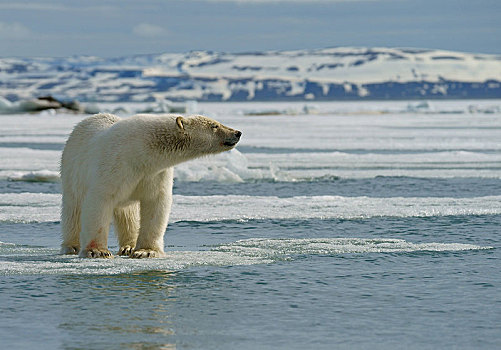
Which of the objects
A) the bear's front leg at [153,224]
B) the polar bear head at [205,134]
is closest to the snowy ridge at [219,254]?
the bear's front leg at [153,224]

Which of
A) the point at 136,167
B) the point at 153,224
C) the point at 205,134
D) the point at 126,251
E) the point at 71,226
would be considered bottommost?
the point at 126,251

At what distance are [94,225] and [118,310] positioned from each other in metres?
1.62

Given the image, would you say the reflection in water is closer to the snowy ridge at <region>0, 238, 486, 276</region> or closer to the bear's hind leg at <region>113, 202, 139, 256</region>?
the snowy ridge at <region>0, 238, 486, 276</region>

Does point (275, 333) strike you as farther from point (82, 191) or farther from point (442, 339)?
point (82, 191)

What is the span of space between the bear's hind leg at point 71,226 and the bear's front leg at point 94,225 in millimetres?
461

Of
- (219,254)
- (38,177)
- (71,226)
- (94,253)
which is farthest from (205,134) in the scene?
(38,177)

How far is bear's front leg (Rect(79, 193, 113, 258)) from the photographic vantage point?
657 centimetres

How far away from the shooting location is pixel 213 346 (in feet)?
14.2

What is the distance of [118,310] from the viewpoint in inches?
200

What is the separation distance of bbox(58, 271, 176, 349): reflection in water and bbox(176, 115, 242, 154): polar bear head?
1077 mm

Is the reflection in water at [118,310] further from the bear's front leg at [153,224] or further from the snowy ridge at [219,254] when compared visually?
the bear's front leg at [153,224]

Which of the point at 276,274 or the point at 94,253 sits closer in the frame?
the point at 276,274

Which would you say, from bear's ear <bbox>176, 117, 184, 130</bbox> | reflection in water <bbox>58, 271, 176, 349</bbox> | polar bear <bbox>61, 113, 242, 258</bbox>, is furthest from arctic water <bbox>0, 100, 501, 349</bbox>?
bear's ear <bbox>176, 117, 184, 130</bbox>

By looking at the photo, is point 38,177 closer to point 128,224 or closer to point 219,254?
point 128,224
